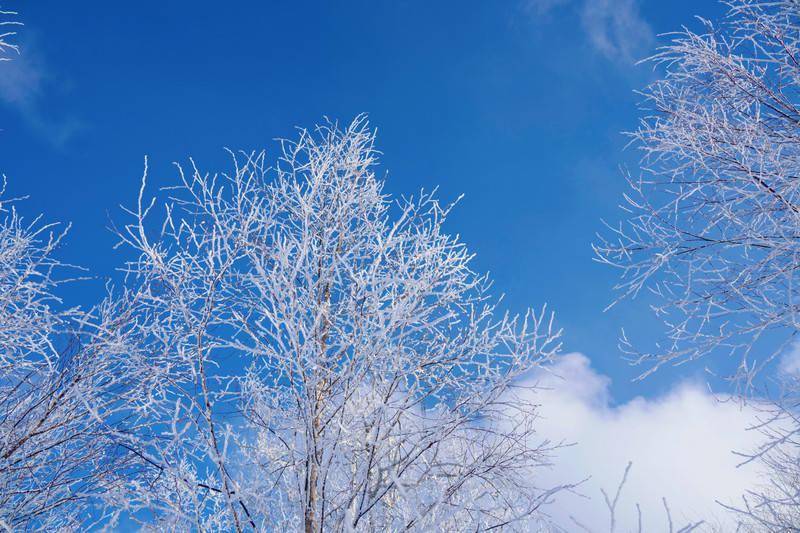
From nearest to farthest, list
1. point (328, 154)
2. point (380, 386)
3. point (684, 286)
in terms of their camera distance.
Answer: point (380, 386) → point (684, 286) → point (328, 154)

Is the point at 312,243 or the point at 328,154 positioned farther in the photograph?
the point at 328,154

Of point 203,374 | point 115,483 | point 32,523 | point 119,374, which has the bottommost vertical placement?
point 32,523

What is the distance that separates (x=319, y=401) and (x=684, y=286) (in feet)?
9.48

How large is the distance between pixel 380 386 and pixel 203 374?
107 centimetres

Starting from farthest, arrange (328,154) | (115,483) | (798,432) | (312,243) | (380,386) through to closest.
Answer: (115,483), (328,154), (312,243), (380,386), (798,432)

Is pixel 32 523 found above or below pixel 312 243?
below

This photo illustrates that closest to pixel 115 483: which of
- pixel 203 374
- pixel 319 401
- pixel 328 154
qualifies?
pixel 203 374

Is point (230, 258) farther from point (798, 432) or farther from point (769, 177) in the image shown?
point (769, 177)

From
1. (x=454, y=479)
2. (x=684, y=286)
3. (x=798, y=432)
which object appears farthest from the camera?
(x=684, y=286)

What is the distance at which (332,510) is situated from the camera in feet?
10.2

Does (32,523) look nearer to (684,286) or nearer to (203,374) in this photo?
(203,374)

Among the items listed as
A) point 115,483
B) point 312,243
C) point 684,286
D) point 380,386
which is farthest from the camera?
point 115,483

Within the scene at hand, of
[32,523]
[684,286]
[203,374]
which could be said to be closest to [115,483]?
[32,523]

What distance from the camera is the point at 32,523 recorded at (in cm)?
491
